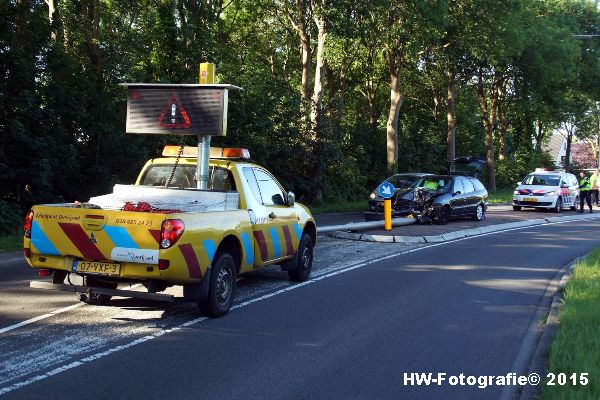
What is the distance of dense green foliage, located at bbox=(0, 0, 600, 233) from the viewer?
55.9 feet

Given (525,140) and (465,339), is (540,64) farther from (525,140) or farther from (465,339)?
(465,339)

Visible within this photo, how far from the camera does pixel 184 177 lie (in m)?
9.51

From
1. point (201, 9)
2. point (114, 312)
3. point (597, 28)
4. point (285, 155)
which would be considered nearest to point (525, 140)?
point (597, 28)

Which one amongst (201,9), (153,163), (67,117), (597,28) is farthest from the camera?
(597,28)

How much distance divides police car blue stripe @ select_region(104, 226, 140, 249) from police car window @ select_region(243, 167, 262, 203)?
2494mm

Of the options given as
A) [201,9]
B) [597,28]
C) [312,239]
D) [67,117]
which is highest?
[597,28]

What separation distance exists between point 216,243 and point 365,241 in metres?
8.96

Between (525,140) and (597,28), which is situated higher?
(597,28)

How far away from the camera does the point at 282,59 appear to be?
40781mm

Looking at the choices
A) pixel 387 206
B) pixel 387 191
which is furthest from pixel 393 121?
pixel 387 206

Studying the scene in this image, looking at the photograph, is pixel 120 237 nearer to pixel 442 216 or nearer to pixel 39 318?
pixel 39 318

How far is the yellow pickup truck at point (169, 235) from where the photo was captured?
7.09 meters

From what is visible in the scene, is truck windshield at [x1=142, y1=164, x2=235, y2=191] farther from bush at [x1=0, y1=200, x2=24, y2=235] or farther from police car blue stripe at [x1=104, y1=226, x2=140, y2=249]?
bush at [x1=0, y1=200, x2=24, y2=235]

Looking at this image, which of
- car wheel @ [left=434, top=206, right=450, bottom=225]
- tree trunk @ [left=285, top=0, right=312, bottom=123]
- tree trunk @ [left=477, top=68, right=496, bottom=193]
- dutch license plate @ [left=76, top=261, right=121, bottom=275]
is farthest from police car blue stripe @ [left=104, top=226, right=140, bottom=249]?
tree trunk @ [left=477, top=68, right=496, bottom=193]
